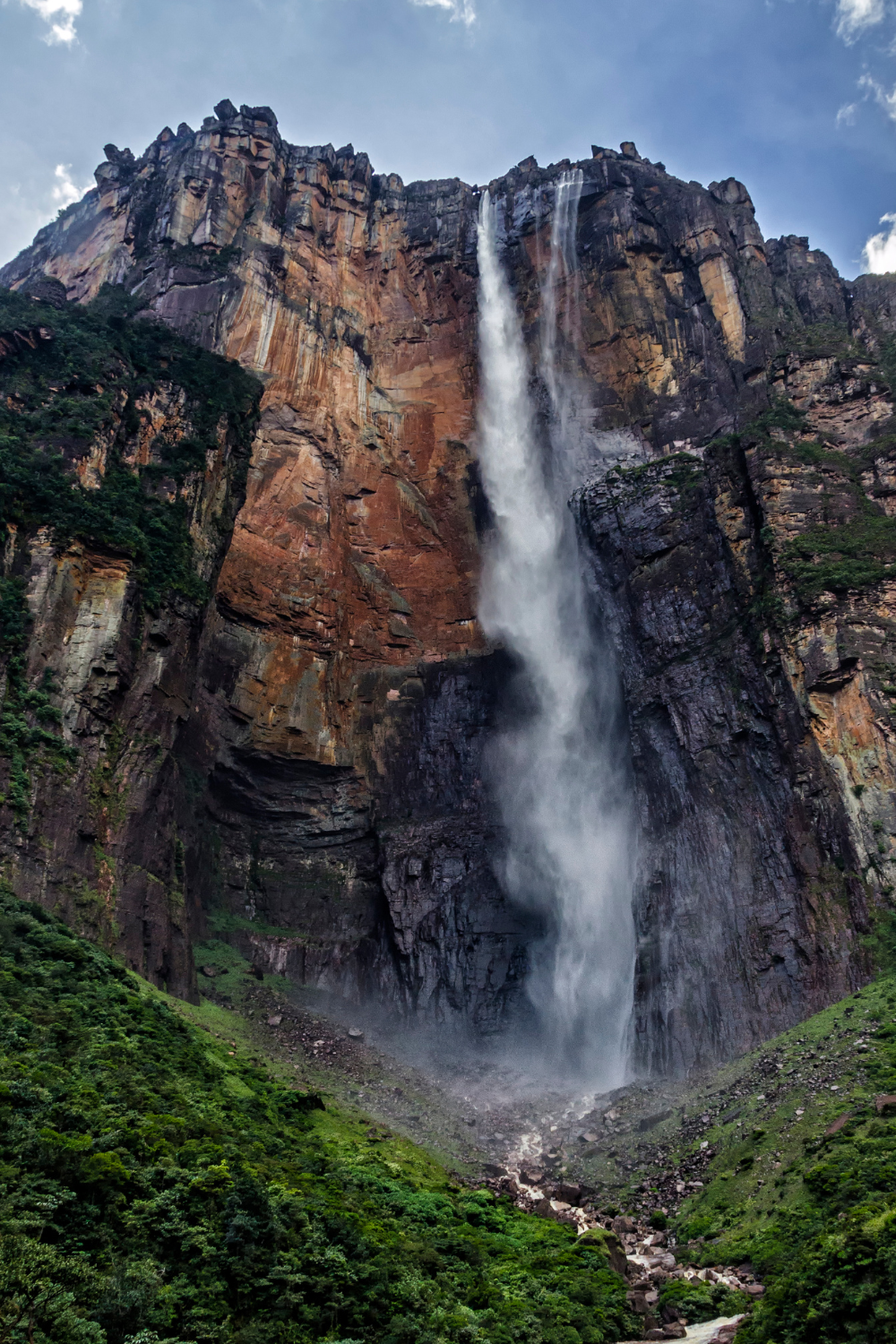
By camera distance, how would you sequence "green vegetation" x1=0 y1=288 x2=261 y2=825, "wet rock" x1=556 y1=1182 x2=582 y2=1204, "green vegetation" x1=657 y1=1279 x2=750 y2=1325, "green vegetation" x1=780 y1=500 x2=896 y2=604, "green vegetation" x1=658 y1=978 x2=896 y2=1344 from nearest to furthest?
"green vegetation" x1=658 y1=978 x2=896 y2=1344 < "green vegetation" x1=657 y1=1279 x2=750 y2=1325 < "wet rock" x1=556 y1=1182 x2=582 y2=1204 < "green vegetation" x1=0 y1=288 x2=261 y2=825 < "green vegetation" x1=780 y1=500 x2=896 y2=604

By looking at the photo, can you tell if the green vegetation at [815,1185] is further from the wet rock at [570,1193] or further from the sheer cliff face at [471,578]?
the sheer cliff face at [471,578]

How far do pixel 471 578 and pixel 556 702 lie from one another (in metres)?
8.47

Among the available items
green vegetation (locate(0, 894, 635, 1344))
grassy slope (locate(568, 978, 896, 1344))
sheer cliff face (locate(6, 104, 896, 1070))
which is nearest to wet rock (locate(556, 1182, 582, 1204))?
grassy slope (locate(568, 978, 896, 1344))

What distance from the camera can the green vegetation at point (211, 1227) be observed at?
8516mm

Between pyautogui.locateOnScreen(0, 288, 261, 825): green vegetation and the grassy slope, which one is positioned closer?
the grassy slope

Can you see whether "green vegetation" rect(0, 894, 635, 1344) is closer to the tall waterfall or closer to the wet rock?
the wet rock

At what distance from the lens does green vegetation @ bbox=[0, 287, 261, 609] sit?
92.7ft

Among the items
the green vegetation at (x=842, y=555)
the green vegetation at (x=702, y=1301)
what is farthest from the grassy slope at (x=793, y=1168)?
the green vegetation at (x=842, y=555)

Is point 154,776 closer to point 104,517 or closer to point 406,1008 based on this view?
point 104,517

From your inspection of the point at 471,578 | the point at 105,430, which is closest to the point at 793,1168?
the point at 105,430

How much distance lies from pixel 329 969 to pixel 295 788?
782 centimetres

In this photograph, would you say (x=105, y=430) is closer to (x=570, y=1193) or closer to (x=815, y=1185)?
(x=570, y=1193)

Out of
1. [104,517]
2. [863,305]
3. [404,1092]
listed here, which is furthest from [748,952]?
[863,305]

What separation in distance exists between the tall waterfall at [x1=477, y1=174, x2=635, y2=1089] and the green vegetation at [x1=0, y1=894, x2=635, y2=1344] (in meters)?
15.0
